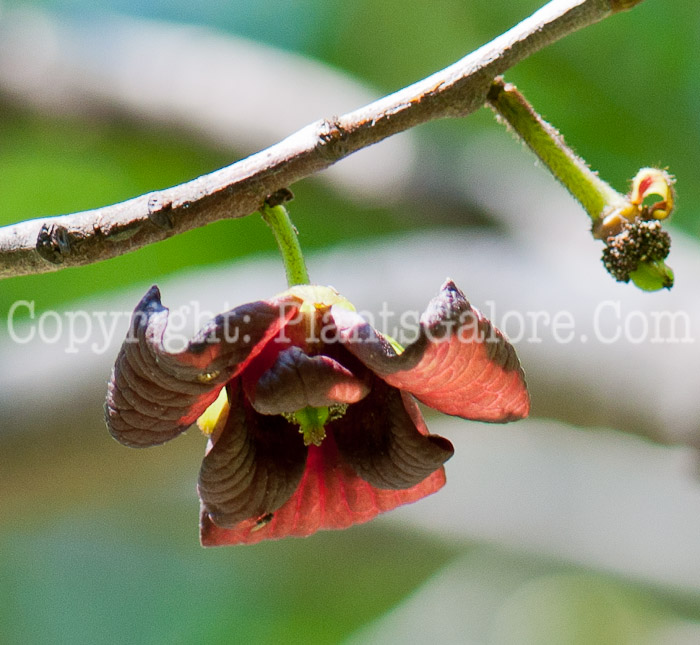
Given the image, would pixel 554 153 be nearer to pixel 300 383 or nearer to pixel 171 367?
pixel 300 383

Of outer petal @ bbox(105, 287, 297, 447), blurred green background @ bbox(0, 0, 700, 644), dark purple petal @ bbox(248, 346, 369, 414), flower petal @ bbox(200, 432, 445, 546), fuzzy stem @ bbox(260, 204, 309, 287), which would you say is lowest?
flower petal @ bbox(200, 432, 445, 546)

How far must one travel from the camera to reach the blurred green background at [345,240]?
5.56 metres

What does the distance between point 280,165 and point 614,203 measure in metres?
0.47

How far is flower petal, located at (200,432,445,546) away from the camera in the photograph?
4.84ft

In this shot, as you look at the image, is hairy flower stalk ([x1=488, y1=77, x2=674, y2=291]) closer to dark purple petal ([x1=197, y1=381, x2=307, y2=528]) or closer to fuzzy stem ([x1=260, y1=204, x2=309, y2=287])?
fuzzy stem ([x1=260, y1=204, x2=309, y2=287])

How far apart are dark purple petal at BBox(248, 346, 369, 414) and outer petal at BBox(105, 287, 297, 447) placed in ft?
0.14

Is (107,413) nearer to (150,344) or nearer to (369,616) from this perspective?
(150,344)

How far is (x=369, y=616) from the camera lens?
6926 millimetres

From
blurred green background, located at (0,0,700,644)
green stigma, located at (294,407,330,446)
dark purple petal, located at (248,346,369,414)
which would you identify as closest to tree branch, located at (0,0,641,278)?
dark purple petal, located at (248,346,369,414)

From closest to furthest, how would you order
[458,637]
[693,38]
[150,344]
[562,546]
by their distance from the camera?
[150,344], [562,546], [693,38], [458,637]

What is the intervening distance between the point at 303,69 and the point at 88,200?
2.69 m

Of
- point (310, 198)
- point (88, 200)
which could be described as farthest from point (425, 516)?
point (88, 200)

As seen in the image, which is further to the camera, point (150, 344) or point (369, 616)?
point (369, 616)

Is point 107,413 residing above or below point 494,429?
below
